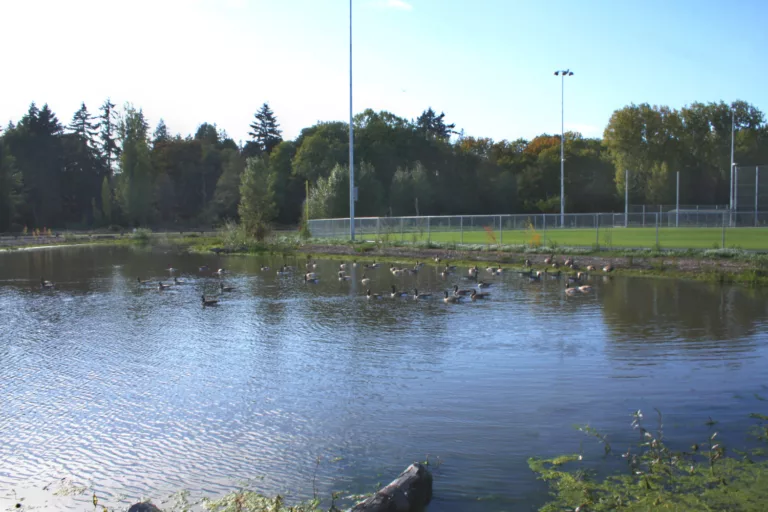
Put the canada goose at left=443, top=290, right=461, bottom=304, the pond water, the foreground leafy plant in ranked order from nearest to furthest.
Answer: the foreground leafy plant, the pond water, the canada goose at left=443, top=290, right=461, bottom=304

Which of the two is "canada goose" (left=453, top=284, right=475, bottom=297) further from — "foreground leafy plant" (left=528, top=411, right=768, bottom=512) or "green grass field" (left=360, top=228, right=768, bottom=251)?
"green grass field" (left=360, top=228, right=768, bottom=251)

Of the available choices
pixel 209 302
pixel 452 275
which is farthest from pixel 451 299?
pixel 452 275

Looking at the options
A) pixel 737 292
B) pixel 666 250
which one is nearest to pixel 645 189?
pixel 666 250

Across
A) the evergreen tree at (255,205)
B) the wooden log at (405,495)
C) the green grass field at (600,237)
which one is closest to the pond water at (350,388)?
the wooden log at (405,495)

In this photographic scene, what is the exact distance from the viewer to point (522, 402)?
9.13m

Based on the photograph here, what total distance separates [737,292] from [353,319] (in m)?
12.1

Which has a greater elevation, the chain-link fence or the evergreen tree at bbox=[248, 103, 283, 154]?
the evergreen tree at bbox=[248, 103, 283, 154]

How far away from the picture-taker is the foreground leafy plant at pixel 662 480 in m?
6.07

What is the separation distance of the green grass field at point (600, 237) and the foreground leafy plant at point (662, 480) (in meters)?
27.2

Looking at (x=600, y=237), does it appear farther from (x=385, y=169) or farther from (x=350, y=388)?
(x=385, y=169)

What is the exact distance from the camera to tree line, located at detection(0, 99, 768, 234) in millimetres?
79125

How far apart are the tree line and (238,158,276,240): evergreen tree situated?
25.2m

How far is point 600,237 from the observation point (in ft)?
140

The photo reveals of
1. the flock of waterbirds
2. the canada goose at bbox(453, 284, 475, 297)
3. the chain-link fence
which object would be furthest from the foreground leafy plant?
the chain-link fence
